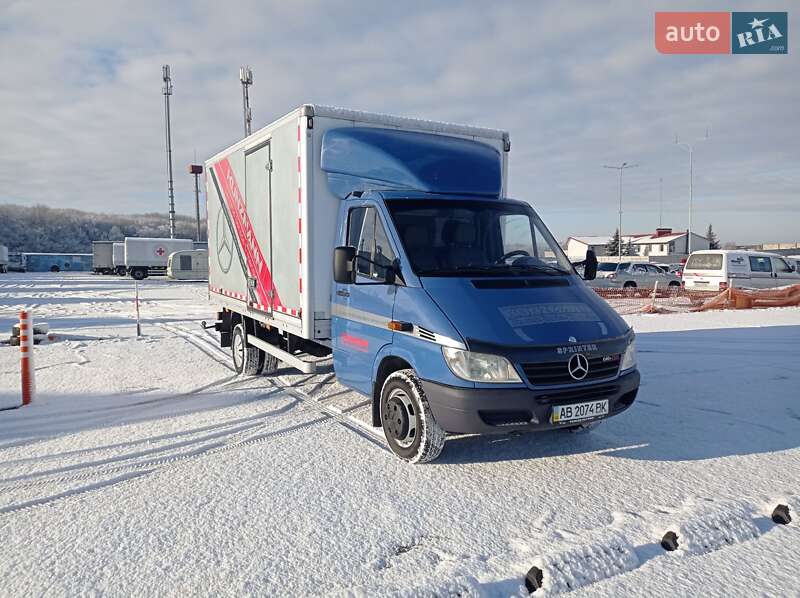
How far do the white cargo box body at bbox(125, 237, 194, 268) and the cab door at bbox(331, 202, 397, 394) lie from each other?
43345mm

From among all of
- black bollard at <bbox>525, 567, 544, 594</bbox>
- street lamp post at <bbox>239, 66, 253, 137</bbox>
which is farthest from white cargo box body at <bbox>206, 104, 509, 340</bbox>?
street lamp post at <bbox>239, 66, 253, 137</bbox>

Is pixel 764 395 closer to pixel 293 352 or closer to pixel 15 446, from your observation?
pixel 293 352

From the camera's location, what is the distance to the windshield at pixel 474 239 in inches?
193

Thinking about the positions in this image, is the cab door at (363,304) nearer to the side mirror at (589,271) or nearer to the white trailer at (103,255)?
the side mirror at (589,271)

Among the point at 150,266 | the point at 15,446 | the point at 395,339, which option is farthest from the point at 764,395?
the point at 150,266

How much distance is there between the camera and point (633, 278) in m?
27.1

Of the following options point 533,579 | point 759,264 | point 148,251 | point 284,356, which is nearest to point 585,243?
point 148,251

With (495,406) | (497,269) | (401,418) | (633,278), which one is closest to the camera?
(495,406)

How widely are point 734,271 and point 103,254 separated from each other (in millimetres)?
48954

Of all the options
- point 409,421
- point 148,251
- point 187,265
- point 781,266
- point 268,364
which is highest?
point 148,251

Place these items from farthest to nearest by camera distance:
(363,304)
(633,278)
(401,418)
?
(633,278) → (363,304) → (401,418)

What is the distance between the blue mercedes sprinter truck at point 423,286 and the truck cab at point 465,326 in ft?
0.04

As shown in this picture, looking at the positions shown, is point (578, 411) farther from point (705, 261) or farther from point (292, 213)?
point (705, 261)

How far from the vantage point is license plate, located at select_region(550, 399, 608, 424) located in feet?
13.8
